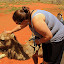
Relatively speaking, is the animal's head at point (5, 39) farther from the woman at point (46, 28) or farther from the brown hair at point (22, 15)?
the brown hair at point (22, 15)

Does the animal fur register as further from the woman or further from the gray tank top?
the gray tank top

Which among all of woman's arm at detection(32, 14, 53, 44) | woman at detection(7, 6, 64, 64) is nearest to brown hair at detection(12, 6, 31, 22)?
woman at detection(7, 6, 64, 64)

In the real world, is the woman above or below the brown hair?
below

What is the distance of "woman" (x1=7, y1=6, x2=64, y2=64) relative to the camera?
4.21ft

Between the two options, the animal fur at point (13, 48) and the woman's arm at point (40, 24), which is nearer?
the woman's arm at point (40, 24)

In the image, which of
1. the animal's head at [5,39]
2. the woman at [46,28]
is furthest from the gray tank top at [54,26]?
the animal's head at [5,39]

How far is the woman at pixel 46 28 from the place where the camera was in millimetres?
1282

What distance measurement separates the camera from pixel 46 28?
4.20 ft

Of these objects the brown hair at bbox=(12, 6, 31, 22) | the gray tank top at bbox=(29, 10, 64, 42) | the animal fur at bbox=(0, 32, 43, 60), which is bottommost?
the animal fur at bbox=(0, 32, 43, 60)

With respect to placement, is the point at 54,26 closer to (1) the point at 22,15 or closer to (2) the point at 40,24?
(2) the point at 40,24

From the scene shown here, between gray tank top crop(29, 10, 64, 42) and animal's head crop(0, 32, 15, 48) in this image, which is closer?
gray tank top crop(29, 10, 64, 42)

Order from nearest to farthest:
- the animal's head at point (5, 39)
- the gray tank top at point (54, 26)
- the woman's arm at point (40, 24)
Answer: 1. the woman's arm at point (40, 24)
2. the gray tank top at point (54, 26)
3. the animal's head at point (5, 39)

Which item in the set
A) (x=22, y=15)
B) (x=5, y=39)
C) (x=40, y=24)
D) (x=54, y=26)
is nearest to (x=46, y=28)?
(x=40, y=24)

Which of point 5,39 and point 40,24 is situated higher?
point 40,24
